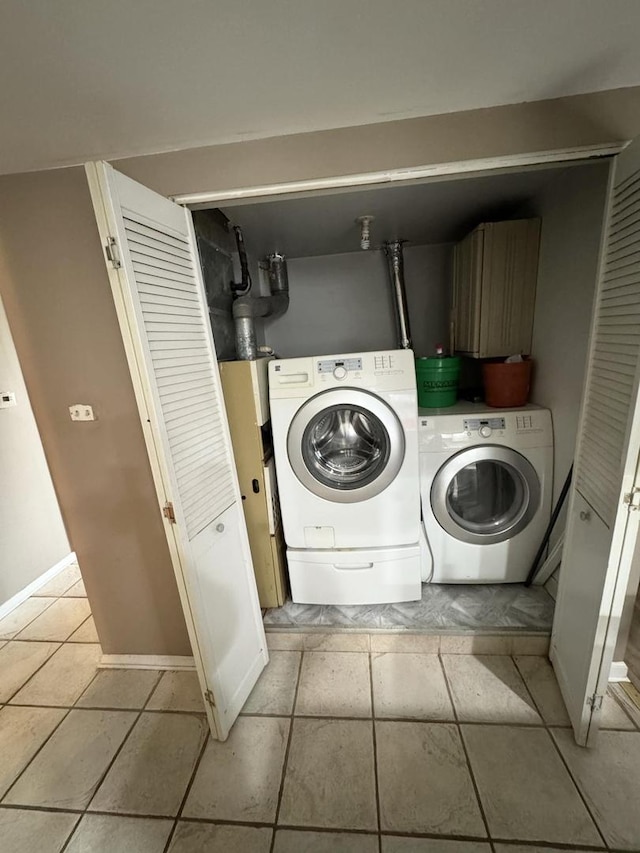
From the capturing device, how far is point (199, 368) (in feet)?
3.66

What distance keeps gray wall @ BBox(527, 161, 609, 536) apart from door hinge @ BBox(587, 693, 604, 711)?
27.7 inches

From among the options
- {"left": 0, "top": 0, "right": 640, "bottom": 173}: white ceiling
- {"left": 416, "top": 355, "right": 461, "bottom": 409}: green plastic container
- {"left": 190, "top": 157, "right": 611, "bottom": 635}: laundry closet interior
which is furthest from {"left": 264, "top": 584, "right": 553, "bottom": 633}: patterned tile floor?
{"left": 0, "top": 0, "right": 640, "bottom": 173}: white ceiling

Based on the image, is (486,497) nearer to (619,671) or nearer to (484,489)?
(484,489)

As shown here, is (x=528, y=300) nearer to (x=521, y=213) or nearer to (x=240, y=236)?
(x=521, y=213)

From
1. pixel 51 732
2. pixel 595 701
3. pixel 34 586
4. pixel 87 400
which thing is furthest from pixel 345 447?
pixel 34 586

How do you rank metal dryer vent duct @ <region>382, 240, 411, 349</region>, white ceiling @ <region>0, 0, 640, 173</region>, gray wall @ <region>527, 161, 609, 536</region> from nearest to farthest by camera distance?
white ceiling @ <region>0, 0, 640, 173</region>
gray wall @ <region>527, 161, 609, 536</region>
metal dryer vent duct @ <region>382, 240, 411, 349</region>

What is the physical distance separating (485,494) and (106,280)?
1.99m

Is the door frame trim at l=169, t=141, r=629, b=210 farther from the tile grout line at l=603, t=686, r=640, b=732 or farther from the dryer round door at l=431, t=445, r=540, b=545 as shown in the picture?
the tile grout line at l=603, t=686, r=640, b=732

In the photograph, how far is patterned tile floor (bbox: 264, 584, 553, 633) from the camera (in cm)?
149

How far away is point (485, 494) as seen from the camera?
5.67 feet

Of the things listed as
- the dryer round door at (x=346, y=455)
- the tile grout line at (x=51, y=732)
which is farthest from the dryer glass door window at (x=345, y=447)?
the tile grout line at (x=51, y=732)

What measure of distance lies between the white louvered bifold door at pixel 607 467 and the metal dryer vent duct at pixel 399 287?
3.98 ft

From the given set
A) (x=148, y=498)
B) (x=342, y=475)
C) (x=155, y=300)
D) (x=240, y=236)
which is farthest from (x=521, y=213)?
(x=148, y=498)

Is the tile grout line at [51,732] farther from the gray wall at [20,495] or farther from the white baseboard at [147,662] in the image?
the gray wall at [20,495]
